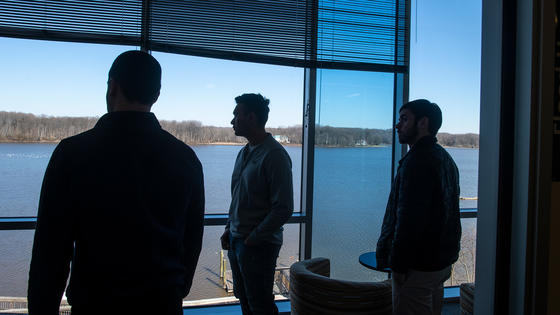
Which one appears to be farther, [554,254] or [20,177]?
[20,177]

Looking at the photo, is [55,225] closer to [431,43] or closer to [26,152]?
[26,152]

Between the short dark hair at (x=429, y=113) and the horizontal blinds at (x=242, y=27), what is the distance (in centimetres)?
139

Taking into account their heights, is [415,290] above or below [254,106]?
below

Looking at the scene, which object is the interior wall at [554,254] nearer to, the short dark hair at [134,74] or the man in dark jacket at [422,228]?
the man in dark jacket at [422,228]

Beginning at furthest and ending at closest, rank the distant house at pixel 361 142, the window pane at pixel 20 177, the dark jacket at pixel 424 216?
the distant house at pixel 361 142 < the window pane at pixel 20 177 < the dark jacket at pixel 424 216

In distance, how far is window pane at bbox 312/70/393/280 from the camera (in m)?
3.50

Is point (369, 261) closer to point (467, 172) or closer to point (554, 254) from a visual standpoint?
point (554, 254)

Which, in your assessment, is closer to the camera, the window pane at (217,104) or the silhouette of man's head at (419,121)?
the silhouette of man's head at (419,121)

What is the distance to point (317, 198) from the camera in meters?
3.50

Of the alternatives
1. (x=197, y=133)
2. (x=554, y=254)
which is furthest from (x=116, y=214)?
(x=197, y=133)

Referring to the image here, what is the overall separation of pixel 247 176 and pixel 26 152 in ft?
6.40

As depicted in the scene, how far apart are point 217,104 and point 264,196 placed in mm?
1291

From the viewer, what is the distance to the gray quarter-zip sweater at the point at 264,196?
225 centimetres

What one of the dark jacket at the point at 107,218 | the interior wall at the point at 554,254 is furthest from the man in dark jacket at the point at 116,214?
the interior wall at the point at 554,254
